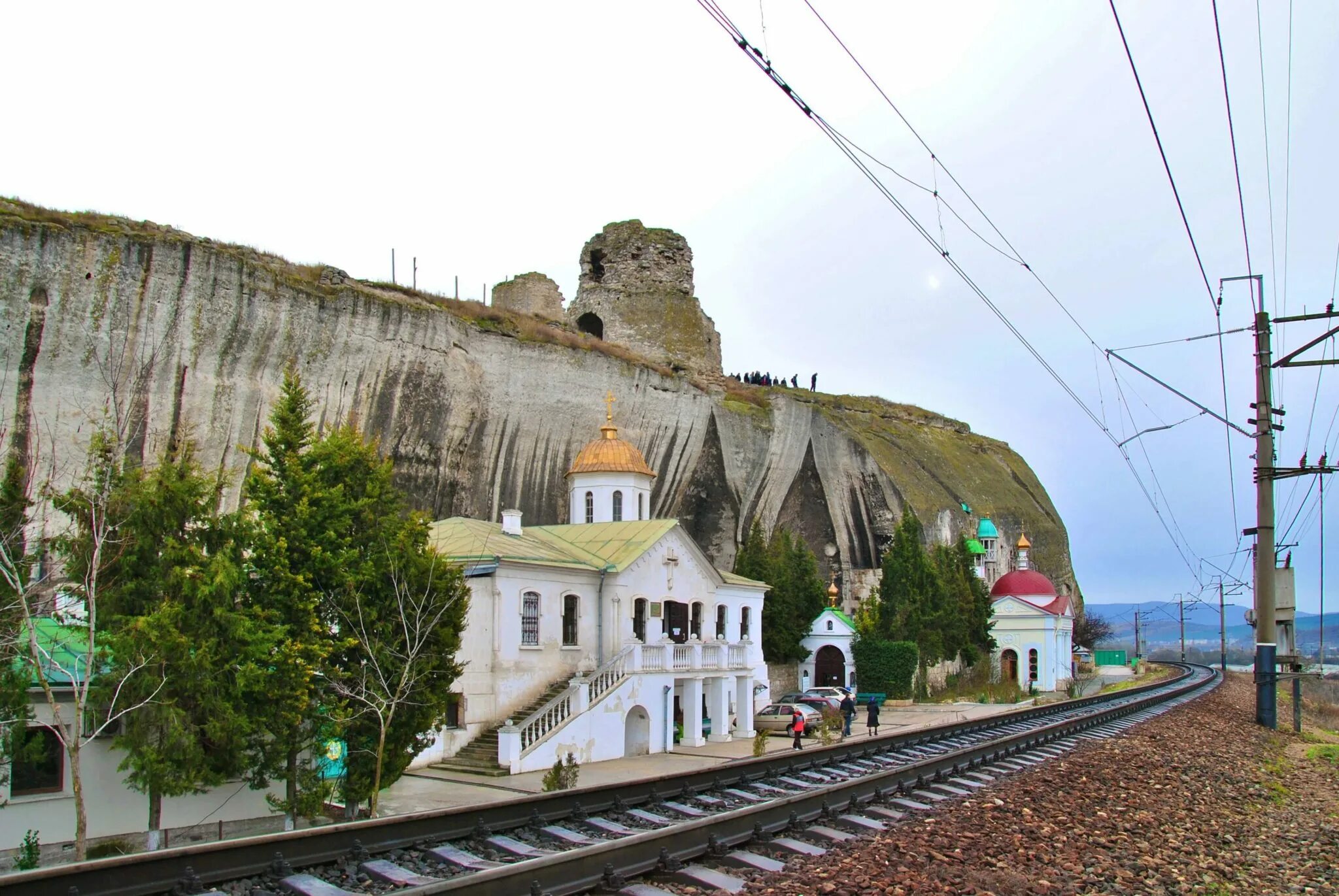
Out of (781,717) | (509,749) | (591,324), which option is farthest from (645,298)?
(509,749)

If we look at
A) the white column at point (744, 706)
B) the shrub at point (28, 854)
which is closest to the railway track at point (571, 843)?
the shrub at point (28, 854)

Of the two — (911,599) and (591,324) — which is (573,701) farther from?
(591,324)

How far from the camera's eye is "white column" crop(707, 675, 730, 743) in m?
30.2

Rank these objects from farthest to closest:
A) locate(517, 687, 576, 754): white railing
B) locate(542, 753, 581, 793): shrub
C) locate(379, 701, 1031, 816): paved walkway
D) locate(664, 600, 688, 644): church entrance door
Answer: locate(664, 600, 688, 644): church entrance door
locate(517, 687, 576, 754): white railing
locate(379, 701, 1031, 816): paved walkway
locate(542, 753, 581, 793): shrub

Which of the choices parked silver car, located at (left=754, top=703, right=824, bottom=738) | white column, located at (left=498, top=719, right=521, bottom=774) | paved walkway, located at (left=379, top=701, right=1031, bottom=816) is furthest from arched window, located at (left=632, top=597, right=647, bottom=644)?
white column, located at (left=498, top=719, right=521, bottom=774)

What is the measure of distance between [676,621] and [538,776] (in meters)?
9.52

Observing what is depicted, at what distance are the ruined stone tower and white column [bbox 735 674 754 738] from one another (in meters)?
25.4

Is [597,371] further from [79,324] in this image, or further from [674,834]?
[674,834]

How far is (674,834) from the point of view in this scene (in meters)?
9.82

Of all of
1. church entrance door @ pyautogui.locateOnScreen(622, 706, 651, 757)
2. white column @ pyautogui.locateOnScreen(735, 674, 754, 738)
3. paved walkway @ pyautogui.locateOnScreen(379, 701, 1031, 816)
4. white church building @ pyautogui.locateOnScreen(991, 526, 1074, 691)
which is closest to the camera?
paved walkway @ pyautogui.locateOnScreen(379, 701, 1031, 816)

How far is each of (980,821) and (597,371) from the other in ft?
110

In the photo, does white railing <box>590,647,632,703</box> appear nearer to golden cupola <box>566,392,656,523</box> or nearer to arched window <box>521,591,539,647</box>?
arched window <box>521,591,539,647</box>

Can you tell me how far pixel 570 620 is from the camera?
2831 cm

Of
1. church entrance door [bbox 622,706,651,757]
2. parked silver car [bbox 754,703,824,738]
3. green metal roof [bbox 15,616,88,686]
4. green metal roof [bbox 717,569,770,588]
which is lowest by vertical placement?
parked silver car [bbox 754,703,824,738]
